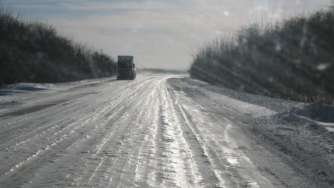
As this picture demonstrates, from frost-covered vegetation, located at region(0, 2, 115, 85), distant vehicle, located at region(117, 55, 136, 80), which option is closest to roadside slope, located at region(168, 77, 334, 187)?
frost-covered vegetation, located at region(0, 2, 115, 85)

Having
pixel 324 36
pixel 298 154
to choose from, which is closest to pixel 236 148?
pixel 298 154

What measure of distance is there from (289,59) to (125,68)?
113 feet

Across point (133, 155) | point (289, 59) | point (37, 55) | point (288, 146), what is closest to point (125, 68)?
point (37, 55)

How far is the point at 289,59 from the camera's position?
94.3ft

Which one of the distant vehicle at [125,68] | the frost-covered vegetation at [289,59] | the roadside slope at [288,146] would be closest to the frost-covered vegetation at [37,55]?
the distant vehicle at [125,68]

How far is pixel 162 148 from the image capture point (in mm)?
8961

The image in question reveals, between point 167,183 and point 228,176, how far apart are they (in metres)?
0.97

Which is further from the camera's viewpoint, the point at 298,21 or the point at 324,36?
the point at 298,21

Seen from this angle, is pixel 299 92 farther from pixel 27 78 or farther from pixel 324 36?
pixel 27 78

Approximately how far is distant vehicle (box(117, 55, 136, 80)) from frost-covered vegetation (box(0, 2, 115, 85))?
4.38m

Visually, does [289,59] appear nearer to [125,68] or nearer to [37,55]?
[37,55]

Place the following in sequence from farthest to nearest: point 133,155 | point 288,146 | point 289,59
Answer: point 289,59
point 288,146
point 133,155

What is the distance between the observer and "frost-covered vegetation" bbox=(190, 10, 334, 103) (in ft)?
79.4

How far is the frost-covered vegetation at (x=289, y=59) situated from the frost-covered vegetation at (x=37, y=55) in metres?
17.7
